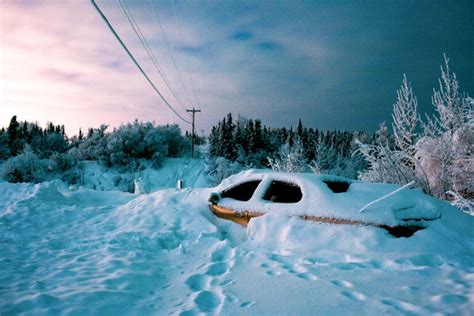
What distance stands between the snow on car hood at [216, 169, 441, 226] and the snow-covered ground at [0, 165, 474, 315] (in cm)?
19

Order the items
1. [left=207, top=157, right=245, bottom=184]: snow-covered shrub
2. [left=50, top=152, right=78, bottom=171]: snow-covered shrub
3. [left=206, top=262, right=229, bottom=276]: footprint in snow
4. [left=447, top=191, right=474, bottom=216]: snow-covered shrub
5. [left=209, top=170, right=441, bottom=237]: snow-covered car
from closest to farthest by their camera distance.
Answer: [left=206, top=262, right=229, bottom=276]: footprint in snow, [left=209, top=170, right=441, bottom=237]: snow-covered car, [left=447, top=191, right=474, bottom=216]: snow-covered shrub, [left=50, top=152, right=78, bottom=171]: snow-covered shrub, [left=207, top=157, right=245, bottom=184]: snow-covered shrub

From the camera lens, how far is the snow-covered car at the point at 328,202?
4035mm

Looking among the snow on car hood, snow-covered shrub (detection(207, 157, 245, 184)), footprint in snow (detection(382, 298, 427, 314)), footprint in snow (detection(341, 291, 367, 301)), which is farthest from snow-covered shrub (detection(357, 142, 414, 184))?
snow-covered shrub (detection(207, 157, 245, 184))

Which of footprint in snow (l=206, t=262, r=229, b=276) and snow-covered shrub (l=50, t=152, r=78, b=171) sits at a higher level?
snow-covered shrub (l=50, t=152, r=78, b=171)

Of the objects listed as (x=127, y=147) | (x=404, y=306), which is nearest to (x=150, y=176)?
(x=127, y=147)

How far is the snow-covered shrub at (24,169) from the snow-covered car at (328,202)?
2666 centimetres

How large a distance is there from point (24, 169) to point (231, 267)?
28938mm

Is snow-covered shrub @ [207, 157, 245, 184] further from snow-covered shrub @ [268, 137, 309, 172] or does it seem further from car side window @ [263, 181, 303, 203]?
car side window @ [263, 181, 303, 203]

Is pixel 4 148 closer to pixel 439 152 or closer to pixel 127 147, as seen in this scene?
pixel 127 147

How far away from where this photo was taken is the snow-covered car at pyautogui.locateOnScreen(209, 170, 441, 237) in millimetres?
4035

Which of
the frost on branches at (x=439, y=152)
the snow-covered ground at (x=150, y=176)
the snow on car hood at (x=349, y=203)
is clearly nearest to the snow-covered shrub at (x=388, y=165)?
the frost on branches at (x=439, y=152)

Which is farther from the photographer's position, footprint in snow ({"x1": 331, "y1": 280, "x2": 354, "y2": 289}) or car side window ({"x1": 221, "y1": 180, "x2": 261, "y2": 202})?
car side window ({"x1": 221, "y1": 180, "x2": 261, "y2": 202})

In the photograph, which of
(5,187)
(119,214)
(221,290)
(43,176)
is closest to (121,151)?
(43,176)

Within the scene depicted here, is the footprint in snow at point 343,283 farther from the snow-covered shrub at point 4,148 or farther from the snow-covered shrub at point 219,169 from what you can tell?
the snow-covered shrub at point 4,148
